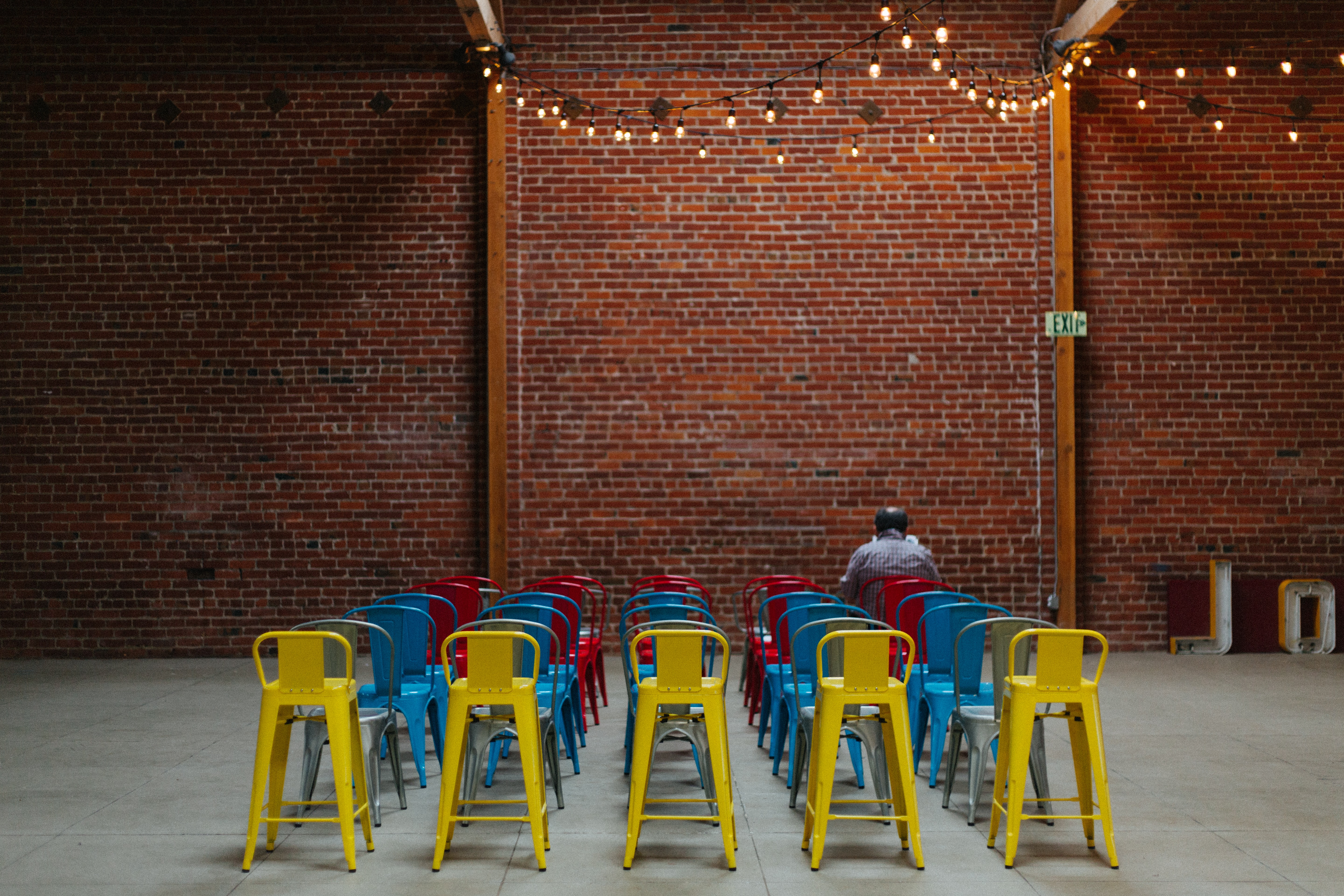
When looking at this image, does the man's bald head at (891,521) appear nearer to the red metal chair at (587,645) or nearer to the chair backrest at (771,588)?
the chair backrest at (771,588)

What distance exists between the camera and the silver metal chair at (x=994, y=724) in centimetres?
437

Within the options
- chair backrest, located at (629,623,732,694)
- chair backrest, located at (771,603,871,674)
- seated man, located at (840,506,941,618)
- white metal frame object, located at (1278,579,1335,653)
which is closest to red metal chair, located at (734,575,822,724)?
seated man, located at (840,506,941,618)

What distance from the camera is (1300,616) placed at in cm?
884

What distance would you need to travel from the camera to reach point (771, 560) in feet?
29.3

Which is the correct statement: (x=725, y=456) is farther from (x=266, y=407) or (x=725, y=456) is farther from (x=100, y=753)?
(x=100, y=753)

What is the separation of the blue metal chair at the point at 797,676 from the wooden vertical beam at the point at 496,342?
12.6 ft

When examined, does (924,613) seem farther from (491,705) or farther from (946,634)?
(491,705)

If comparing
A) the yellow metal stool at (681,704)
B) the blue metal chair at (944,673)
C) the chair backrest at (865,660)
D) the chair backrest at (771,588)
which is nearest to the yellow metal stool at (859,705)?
the chair backrest at (865,660)

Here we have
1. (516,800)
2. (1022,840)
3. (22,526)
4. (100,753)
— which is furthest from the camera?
(22,526)

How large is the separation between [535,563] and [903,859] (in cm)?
531

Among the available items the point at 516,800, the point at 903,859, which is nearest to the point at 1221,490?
the point at 903,859

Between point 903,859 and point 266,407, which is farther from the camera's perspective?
point 266,407

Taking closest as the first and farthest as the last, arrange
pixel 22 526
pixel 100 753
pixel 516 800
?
1. pixel 516 800
2. pixel 100 753
3. pixel 22 526

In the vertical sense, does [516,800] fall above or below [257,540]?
below
